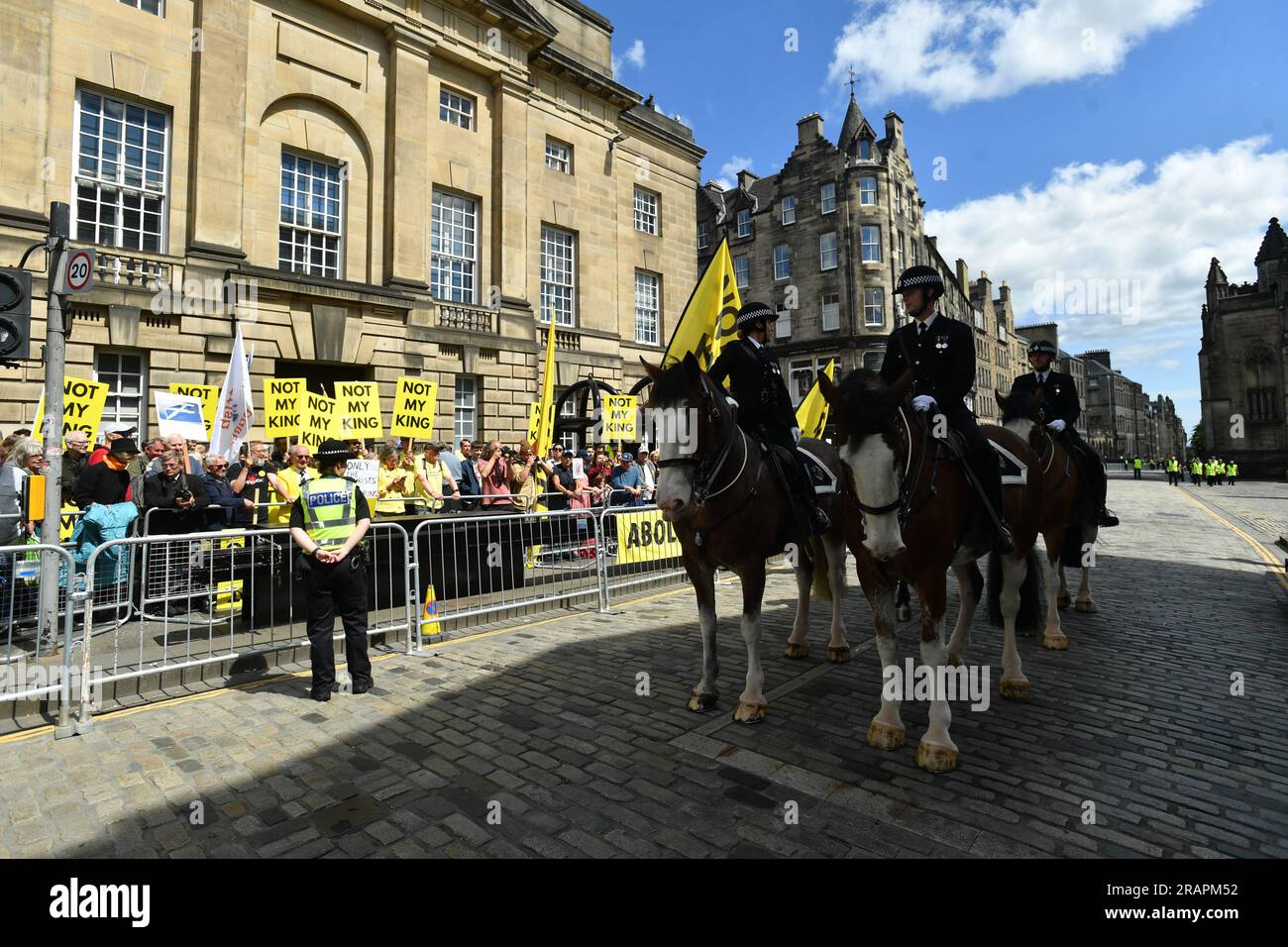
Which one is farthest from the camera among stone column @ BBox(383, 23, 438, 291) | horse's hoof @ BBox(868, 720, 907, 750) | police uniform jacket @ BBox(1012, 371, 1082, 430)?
stone column @ BBox(383, 23, 438, 291)

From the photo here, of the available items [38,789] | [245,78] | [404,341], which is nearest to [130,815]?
[38,789]

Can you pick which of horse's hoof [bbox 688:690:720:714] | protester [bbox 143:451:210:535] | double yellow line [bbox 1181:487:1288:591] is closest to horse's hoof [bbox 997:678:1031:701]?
horse's hoof [bbox 688:690:720:714]

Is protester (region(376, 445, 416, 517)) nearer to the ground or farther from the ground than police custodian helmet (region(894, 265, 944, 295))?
nearer to the ground

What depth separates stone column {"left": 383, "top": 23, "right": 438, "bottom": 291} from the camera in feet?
63.2

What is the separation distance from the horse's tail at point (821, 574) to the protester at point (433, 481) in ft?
24.5

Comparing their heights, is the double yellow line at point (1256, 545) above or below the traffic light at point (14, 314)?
below

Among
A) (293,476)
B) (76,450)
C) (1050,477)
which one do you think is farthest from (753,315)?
(76,450)

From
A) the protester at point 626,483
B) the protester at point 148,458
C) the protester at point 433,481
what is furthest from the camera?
the protester at point 626,483

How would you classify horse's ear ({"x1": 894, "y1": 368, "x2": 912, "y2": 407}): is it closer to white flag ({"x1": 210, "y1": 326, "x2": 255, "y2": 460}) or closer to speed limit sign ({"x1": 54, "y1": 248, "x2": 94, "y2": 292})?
speed limit sign ({"x1": 54, "y1": 248, "x2": 94, "y2": 292})

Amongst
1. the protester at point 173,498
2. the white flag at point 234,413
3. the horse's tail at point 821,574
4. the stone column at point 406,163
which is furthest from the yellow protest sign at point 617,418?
the horse's tail at point 821,574

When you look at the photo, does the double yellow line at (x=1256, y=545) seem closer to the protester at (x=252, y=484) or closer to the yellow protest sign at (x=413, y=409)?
the yellow protest sign at (x=413, y=409)

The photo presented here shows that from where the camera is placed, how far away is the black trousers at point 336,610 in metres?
5.89

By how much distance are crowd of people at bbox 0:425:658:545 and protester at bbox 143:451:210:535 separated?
1cm
